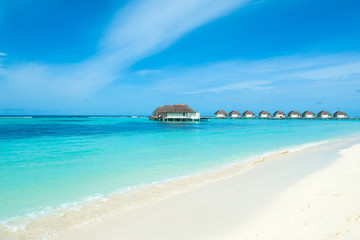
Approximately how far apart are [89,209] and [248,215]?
9.97 ft

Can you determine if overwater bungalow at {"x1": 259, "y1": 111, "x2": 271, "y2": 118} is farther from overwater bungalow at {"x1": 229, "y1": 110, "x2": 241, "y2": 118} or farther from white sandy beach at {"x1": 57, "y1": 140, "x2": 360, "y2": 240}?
white sandy beach at {"x1": 57, "y1": 140, "x2": 360, "y2": 240}

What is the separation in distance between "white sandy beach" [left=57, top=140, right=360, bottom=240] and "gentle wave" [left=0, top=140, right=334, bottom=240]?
288mm

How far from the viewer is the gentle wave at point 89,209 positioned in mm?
3695

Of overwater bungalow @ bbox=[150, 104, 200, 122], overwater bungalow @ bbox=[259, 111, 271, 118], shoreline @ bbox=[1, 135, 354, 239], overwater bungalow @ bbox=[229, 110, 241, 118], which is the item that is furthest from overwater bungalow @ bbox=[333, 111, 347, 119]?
shoreline @ bbox=[1, 135, 354, 239]

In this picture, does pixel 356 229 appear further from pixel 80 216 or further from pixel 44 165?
pixel 44 165

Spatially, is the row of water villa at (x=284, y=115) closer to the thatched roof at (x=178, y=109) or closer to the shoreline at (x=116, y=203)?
the thatched roof at (x=178, y=109)

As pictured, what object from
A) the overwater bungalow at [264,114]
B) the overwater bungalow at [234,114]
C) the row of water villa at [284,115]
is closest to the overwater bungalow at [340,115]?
the row of water villa at [284,115]

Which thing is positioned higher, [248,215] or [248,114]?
[248,114]

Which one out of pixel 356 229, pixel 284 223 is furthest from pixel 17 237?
pixel 356 229

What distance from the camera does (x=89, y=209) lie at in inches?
179

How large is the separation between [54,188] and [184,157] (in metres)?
5.87

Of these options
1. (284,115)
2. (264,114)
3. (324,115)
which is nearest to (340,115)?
(324,115)

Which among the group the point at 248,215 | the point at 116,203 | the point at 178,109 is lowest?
the point at 116,203

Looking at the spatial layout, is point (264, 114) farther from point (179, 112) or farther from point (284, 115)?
point (179, 112)
